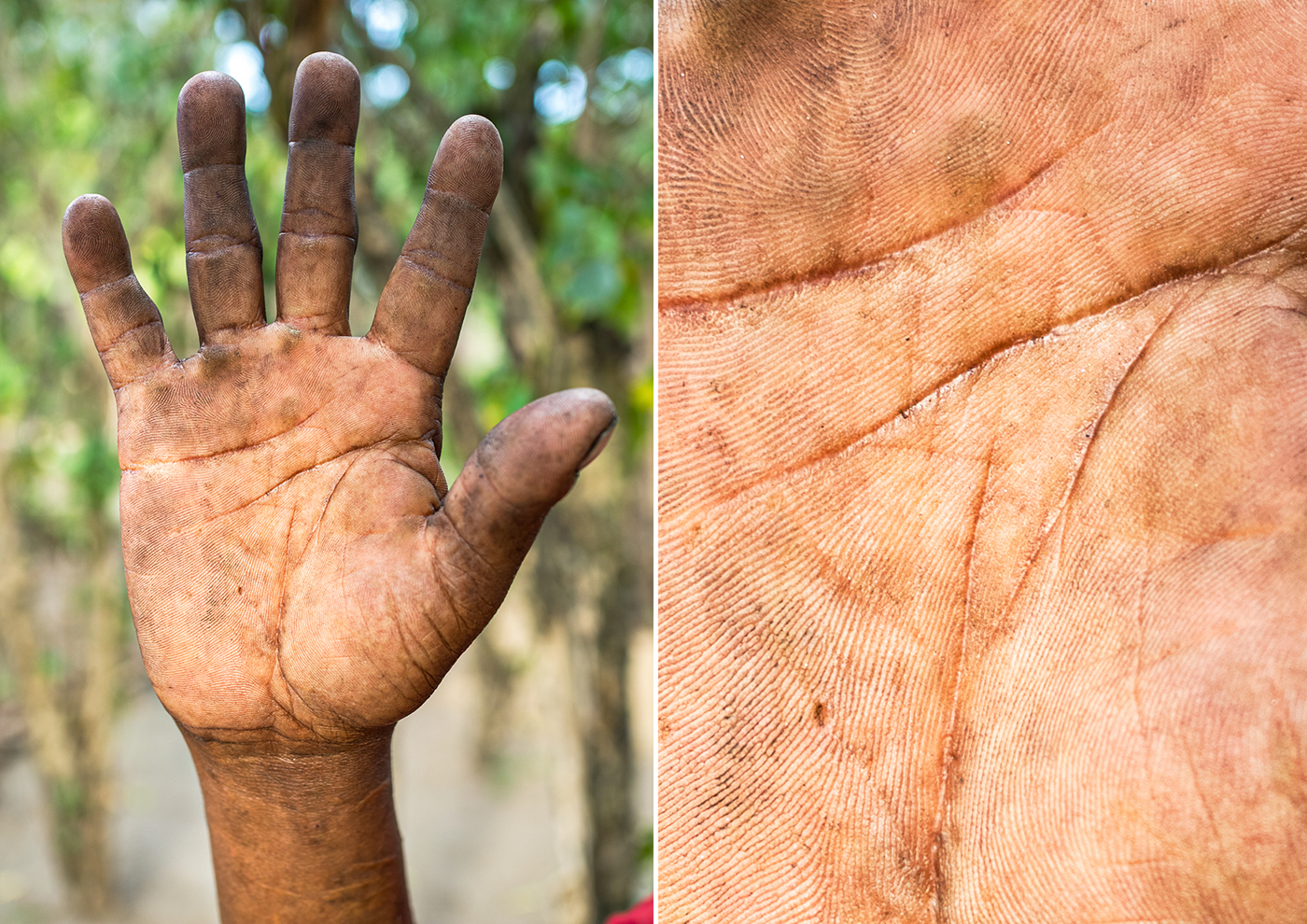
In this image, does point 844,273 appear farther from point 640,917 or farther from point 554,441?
point 640,917

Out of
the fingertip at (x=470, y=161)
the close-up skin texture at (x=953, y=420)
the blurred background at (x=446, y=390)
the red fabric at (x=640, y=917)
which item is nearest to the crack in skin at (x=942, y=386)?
the close-up skin texture at (x=953, y=420)

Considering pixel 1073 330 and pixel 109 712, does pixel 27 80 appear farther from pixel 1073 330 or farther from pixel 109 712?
pixel 1073 330

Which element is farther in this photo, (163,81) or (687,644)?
(163,81)

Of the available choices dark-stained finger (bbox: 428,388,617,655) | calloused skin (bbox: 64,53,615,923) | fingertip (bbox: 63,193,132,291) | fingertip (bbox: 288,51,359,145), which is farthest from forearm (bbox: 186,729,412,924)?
fingertip (bbox: 288,51,359,145)

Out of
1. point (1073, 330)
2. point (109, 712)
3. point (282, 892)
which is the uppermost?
point (1073, 330)

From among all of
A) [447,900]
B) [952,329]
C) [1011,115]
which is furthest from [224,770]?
[447,900]

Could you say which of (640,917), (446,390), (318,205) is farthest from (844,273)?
(446,390)

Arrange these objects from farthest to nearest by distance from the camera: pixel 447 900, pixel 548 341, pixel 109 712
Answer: pixel 447 900 < pixel 109 712 < pixel 548 341
